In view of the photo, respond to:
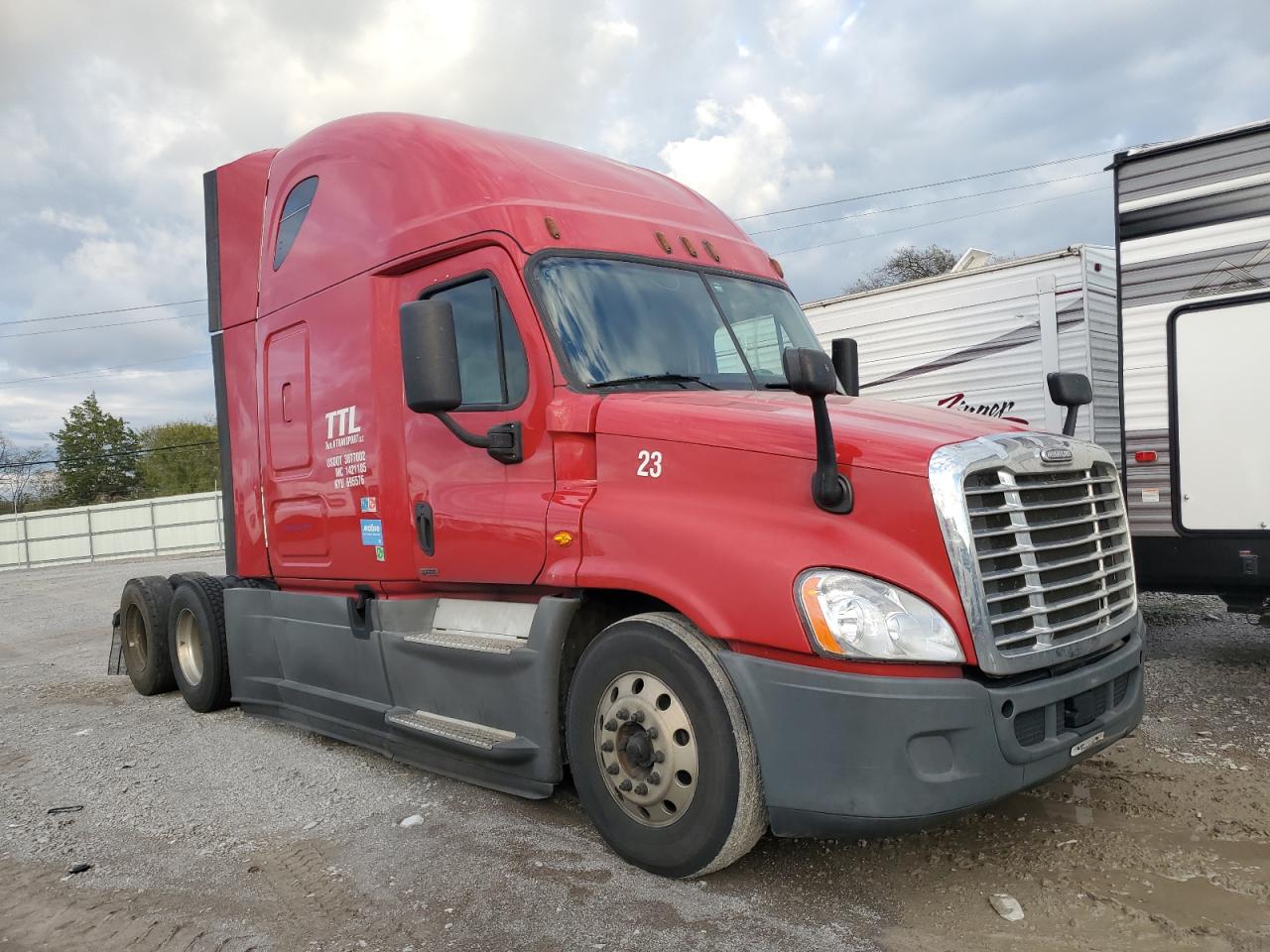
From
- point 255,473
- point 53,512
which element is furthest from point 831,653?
point 53,512

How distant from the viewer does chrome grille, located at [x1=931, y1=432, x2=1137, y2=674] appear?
11.1ft

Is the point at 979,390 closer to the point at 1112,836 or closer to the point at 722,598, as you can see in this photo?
the point at 1112,836

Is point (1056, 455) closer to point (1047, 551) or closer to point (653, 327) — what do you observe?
point (1047, 551)

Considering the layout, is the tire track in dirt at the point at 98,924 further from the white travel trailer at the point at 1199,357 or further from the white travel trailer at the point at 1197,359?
the white travel trailer at the point at 1199,357

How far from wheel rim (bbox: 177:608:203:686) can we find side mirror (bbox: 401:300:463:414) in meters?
3.92

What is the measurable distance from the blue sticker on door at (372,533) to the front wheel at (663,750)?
1.67 m

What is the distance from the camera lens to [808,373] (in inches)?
135

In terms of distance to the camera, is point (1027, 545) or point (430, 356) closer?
point (1027, 545)

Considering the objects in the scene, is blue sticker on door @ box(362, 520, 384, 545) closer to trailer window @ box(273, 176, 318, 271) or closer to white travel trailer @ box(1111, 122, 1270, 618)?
trailer window @ box(273, 176, 318, 271)

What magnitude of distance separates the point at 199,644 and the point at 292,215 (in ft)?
10.0

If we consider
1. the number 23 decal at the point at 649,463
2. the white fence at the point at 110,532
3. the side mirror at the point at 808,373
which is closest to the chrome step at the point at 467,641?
the number 23 decal at the point at 649,463

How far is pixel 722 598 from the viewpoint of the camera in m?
3.55

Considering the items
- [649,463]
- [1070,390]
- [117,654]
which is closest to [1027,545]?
[649,463]

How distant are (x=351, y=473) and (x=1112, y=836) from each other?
3962 mm
